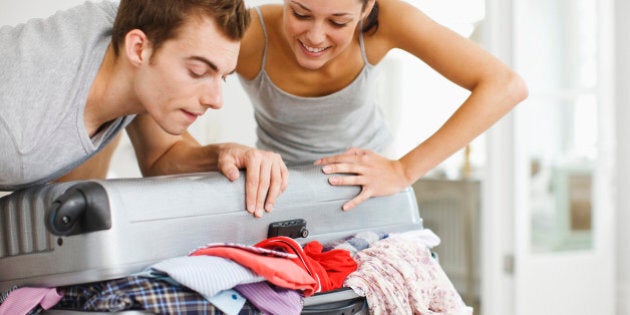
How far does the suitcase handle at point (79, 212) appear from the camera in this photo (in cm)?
77

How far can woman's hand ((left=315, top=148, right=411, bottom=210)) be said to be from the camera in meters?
1.10

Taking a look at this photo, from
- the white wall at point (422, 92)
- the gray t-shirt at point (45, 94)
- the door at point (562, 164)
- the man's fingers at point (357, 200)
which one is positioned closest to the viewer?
the gray t-shirt at point (45, 94)

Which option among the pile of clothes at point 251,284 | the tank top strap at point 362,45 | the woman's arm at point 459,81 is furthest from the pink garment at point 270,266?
the tank top strap at point 362,45

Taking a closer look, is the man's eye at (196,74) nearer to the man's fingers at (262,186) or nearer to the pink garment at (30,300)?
the man's fingers at (262,186)

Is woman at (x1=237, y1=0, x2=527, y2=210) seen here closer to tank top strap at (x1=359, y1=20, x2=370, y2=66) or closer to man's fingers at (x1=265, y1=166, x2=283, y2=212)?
tank top strap at (x1=359, y1=20, x2=370, y2=66)

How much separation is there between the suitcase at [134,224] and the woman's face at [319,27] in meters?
0.32

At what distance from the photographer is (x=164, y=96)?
99 centimetres

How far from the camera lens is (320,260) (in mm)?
989

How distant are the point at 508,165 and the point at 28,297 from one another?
7.59ft

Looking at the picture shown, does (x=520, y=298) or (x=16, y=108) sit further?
(x=520, y=298)

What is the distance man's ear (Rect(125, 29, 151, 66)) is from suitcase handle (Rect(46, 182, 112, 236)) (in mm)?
258

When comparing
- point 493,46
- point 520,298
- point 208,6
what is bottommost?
point 520,298

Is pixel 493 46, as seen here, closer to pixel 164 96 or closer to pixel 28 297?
pixel 164 96

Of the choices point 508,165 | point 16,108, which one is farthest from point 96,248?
point 508,165
